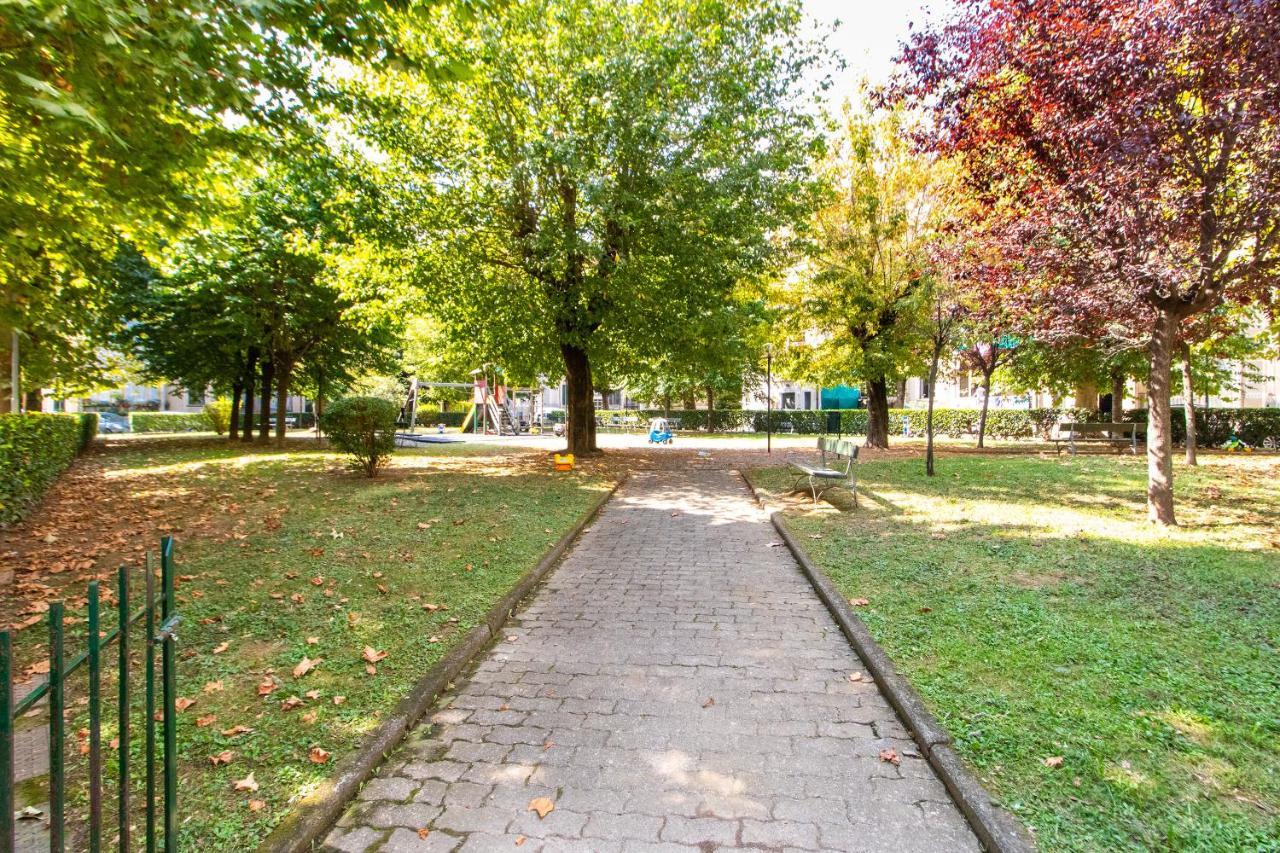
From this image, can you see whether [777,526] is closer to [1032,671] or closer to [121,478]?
[1032,671]

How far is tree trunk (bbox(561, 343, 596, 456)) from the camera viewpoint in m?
17.2

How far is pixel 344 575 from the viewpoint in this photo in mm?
6207

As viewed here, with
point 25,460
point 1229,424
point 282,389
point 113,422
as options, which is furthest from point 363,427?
point 113,422

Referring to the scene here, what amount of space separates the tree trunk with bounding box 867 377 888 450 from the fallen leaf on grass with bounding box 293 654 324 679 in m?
19.0

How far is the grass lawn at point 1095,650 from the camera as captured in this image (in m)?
2.74

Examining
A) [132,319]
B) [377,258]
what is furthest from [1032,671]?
[132,319]

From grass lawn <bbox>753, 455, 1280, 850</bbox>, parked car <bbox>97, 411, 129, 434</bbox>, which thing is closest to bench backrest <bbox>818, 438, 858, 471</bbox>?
grass lawn <bbox>753, 455, 1280, 850</bbox>

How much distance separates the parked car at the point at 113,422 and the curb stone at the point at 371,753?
4952cm

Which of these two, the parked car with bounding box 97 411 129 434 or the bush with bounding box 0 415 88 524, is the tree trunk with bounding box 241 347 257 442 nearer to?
the bush with bounding box 0 415 88 524

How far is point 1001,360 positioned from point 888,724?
20428 millimetres

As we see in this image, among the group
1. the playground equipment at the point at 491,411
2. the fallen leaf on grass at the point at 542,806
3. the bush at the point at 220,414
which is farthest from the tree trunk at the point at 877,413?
the bush at the point at 220,414

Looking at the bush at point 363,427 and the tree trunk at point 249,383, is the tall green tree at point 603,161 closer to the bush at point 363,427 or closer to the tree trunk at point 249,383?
the bush at point 363,427

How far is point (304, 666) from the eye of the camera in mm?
4168

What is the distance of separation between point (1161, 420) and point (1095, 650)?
5217mm
